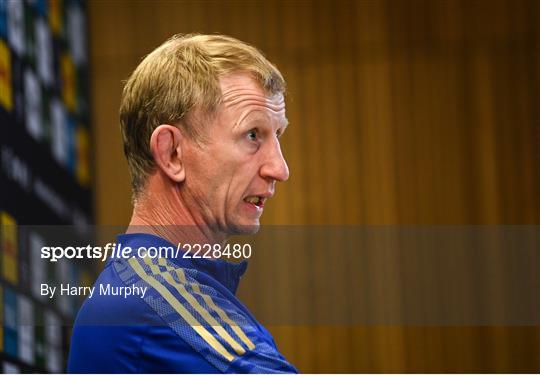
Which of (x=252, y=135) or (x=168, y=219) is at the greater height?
(x=252, y=135)

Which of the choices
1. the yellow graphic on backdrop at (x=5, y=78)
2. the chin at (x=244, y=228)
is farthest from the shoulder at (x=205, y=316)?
the yellow graphic on backdrop at (x=5, y=78)

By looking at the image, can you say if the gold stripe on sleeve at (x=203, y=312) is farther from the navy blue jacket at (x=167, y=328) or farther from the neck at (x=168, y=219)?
the neck at (x=168, y=219)

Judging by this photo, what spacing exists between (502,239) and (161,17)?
6.25 feet

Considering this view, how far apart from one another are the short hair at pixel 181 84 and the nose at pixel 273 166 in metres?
0.09

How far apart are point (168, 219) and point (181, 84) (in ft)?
0.65

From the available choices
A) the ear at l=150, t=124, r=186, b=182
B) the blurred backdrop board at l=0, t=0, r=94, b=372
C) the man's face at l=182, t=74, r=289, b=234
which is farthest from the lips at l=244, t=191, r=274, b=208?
the blurred backdrop board at l=0, t=0, r=94, b=372

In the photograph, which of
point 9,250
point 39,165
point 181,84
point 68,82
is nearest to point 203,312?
point 181,84

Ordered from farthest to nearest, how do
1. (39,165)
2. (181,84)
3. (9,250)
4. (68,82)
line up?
(68,82) → (39,165) → (9,250) → (181,84)

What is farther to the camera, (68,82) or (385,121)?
(385,121)

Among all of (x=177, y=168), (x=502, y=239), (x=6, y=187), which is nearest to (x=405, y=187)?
(x=502, y=239)

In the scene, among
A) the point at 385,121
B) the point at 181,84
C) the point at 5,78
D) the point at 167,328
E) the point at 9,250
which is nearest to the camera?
the point at 167,328

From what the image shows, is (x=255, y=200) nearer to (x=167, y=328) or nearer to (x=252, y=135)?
(x=252, y=135)

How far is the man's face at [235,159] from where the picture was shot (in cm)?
132

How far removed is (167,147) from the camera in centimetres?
133
